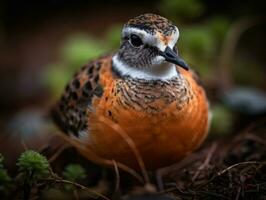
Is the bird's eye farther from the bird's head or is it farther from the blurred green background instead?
the blurred green background

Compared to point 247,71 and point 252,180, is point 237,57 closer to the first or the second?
point 247,71

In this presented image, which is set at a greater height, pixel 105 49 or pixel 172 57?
pixel 172 57

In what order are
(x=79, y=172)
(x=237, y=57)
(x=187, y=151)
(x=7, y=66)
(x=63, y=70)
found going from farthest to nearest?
(x=7, y=66) < (x=237, y=57) < (x=63, y=70) < (x=187, y=151) < (x=79, y=172)

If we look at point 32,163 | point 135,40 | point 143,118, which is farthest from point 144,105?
point 32,163

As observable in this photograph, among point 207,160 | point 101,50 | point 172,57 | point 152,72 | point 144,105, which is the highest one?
point 172,57

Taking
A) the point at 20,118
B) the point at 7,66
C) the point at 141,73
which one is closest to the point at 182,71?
the point at 141,73

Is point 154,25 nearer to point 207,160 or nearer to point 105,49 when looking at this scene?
point 207,160

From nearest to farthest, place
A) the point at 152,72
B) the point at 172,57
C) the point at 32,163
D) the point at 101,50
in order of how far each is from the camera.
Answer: the point at 32,163 < the point at 172,57 < the point at 152,72 < the point at 101,50

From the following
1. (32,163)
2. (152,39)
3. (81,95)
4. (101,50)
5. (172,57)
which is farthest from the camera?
(101,50)
